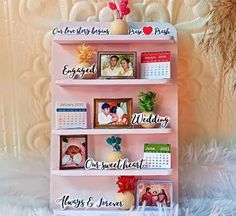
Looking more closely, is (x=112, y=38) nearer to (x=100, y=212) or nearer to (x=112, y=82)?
(x=112, y=82)

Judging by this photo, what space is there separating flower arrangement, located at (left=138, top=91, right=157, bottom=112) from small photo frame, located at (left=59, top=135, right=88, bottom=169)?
185mm

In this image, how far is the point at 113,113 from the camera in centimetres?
113

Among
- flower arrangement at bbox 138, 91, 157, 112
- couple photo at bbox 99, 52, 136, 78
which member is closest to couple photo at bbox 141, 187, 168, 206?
flower arrangement at bbox 138, 91, 157, 112

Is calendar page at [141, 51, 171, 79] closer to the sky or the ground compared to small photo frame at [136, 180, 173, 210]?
closer to the sky

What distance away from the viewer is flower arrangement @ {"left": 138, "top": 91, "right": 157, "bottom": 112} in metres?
1.11

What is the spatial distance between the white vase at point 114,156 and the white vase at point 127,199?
10 cm

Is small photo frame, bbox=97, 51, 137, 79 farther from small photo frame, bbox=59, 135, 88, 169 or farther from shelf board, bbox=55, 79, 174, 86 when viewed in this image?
small photo frame, bbox=59, 135, 88, 169

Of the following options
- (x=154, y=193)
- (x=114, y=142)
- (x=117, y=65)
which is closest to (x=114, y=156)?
(x=114, y=142)

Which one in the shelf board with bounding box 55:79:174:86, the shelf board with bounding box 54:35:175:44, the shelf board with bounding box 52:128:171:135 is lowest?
the shelf board with bounding box 52:128:171:135

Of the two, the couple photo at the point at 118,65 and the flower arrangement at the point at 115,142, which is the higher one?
the couple photo at the point at 118,65

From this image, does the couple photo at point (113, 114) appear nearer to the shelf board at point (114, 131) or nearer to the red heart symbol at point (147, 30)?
the shelf board at point (114, 131)

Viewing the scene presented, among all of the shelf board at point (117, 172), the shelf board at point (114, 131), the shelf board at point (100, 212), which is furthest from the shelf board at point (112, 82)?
the shelf board at point (100, 212)

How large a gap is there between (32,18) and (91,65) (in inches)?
9.2

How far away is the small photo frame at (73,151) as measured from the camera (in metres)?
1.13
